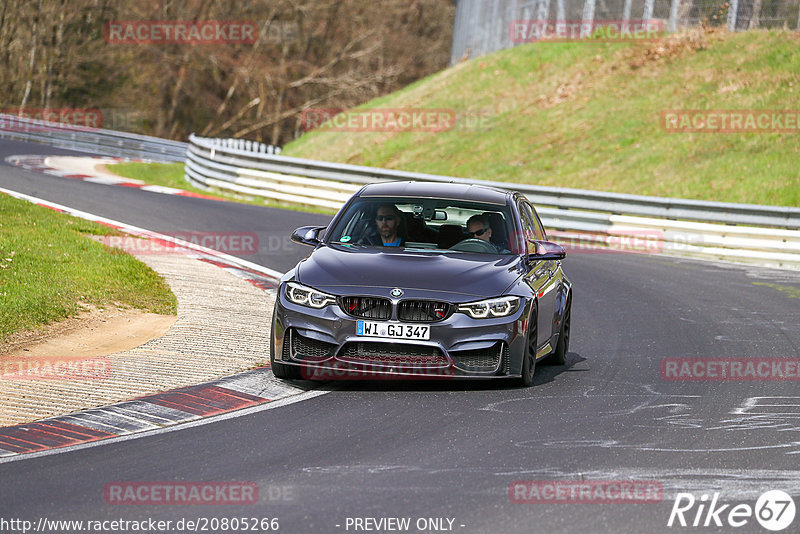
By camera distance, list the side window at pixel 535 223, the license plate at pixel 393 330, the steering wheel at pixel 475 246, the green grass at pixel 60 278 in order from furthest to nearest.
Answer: the green grass at pixel 60 278 < the side window at pixel 535 223 < the steering wheel at pixel 475 246 < the license plate at pixel 393 330

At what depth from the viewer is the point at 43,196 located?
22484 mm

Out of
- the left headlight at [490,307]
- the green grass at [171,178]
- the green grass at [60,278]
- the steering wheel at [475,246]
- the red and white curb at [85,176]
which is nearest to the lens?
the left headlight at [490,307]

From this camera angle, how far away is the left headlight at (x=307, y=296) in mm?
8828

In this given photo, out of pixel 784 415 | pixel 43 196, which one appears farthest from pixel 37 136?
pixel 784 415

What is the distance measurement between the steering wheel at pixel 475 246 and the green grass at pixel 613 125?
17519 mm

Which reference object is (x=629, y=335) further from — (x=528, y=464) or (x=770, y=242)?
(x=770, y=242)

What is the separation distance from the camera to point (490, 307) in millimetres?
8867

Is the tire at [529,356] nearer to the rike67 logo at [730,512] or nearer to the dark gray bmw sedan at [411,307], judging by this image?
the dark gray bmw sedan at [411,307]

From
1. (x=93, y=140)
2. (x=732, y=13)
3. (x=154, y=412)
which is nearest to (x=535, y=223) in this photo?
(x=154, y=412)

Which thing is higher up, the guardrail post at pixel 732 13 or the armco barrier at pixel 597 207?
the guardrail post at pixel 732 13

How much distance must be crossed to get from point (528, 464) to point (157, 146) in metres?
37.4

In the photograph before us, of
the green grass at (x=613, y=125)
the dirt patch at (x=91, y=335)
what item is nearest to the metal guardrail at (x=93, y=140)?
the green grass at (x=613, y=125)

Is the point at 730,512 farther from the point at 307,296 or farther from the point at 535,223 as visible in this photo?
the point at 535,223

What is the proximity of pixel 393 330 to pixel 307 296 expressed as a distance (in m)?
0.74
